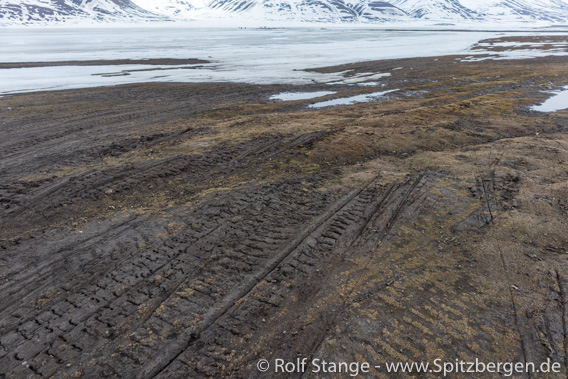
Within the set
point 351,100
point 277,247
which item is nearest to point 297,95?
point 351,100

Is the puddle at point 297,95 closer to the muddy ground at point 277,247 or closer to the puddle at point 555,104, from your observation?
the muddy ground at point 277,247

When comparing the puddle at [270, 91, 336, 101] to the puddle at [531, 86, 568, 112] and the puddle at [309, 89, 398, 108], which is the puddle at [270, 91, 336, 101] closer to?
the puddle at [309, 89, 398, 108]

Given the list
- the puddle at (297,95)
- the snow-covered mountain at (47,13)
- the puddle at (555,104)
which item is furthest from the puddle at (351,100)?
the snow-covered mountain at (47,13)

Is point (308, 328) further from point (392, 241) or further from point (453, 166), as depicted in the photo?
point (453, 166)

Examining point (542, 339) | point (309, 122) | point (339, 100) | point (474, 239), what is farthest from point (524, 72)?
point (542, 339)

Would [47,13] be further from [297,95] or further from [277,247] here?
[277,247]

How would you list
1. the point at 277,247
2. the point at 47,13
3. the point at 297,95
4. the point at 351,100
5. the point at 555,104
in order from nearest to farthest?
1. the point at 277,247
2. the point at 555,104
3. the point at 351,100
4. the point at 297,95
5. the point at 47,13

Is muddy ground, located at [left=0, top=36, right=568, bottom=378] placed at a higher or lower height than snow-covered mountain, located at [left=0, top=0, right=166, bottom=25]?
lower

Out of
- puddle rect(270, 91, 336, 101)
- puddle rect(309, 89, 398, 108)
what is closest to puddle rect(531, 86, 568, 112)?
puddle rect(309, 89, 398, 108)
